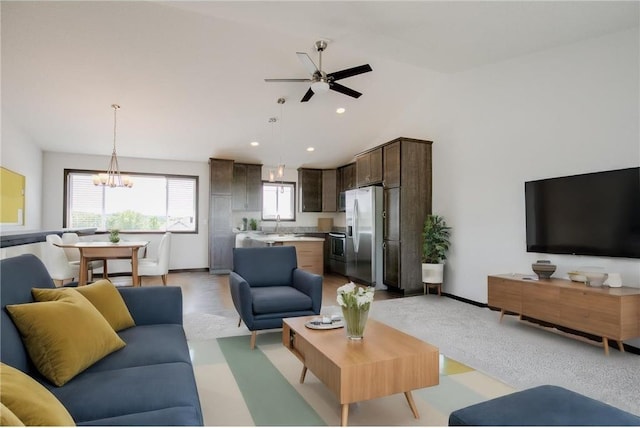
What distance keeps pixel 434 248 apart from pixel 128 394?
15.5 feet

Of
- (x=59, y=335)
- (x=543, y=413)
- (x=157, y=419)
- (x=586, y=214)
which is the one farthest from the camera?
(x=586, y=214)

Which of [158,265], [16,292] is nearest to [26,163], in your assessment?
[158,265]

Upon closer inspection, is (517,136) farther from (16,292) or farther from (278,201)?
(278,201)

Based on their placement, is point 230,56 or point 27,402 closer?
point 27,402

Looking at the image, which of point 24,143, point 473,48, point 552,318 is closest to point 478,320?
point 552,318

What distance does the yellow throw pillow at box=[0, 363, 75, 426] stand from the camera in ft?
3.01

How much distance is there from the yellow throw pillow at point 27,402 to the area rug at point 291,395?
3.72 feet

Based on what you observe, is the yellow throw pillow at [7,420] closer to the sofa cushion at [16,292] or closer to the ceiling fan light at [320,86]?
the sofa cushion at [16,292]

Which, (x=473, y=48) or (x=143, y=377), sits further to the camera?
(x=473, y=48)

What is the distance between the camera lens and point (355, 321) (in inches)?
87.6

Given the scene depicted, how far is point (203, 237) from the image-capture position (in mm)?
7855

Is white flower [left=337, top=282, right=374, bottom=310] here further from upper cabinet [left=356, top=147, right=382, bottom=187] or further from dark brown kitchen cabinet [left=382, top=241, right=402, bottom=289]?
upper cabinet [left=356, top=147, right=382, bottom=187]

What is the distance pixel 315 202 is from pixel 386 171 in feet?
9.80

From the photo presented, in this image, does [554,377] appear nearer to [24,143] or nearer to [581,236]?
[581,236]
